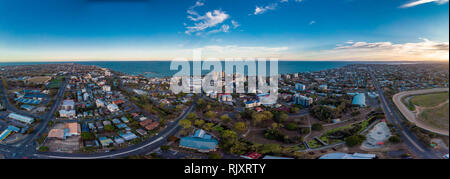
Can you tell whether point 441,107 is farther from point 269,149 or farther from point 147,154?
point 147,154

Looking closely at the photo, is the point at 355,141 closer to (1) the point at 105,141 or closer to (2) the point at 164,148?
(2) the point at 164,148

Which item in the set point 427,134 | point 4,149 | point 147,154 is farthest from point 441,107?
point 4,149

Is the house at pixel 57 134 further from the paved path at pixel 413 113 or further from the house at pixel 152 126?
the paved path at pixel 413 113

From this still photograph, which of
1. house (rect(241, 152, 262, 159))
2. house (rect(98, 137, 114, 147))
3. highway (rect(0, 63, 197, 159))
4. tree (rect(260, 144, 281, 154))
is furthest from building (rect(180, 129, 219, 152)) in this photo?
house (rect(98, 137, 114, 147))

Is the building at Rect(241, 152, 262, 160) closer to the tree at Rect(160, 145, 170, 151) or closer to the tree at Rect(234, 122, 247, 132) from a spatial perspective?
the tree at Rect(234, 122, 247, 132)

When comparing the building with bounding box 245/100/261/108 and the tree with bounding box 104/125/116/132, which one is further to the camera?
the building with bounding box 245/100/261/108

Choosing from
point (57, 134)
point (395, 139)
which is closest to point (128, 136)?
point (57, 134)

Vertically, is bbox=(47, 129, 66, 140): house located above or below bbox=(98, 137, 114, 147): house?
above

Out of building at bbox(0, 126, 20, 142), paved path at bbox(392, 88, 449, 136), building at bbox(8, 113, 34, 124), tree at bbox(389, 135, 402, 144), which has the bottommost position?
building at bbox(0, 126, 20, 142)

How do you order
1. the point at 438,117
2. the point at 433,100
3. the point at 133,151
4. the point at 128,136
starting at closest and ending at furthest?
the point at 438,117 → the point at 433,100 → the point at 133,151 → the point at 128,136
